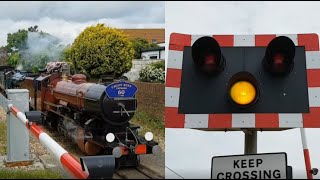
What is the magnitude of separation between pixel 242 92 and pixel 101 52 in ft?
63.2

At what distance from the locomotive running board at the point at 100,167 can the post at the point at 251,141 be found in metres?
1.10

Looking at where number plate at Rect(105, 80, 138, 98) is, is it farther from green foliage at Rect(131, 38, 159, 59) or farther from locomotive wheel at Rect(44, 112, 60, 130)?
green foliage at Rect(131, 38, 159, 59)

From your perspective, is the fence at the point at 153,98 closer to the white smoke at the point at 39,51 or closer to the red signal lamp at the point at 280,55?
the white smoke at the point at 39,51

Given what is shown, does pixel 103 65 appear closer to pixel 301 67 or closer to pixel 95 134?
pixel 95 134

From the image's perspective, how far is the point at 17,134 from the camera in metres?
7.27

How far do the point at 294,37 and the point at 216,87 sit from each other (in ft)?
1.81

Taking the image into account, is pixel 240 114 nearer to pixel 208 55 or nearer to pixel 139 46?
pixel 208 55

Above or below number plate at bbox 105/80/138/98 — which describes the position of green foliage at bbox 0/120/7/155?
below

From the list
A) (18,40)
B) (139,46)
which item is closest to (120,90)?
(18,40)

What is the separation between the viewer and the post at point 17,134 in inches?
271

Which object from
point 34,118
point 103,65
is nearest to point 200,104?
point 34,118

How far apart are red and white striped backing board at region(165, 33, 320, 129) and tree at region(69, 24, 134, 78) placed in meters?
17.1

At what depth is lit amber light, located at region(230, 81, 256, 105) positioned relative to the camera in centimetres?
220

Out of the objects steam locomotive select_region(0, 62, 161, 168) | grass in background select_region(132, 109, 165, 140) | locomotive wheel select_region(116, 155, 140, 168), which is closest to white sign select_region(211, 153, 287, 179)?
steam locomotive select_region(0, 62, 161, 168)
